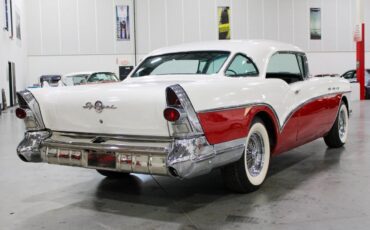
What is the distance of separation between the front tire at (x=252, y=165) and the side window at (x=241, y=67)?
0.57 m

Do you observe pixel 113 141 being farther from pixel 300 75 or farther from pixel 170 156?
pixel 300 75

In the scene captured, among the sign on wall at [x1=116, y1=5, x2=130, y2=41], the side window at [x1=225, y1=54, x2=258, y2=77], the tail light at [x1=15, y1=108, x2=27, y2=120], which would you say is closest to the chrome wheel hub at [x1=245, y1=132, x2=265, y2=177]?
the side window at [x1=225, y1=54, x2=258, y2=77]

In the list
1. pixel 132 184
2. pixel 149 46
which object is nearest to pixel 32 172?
pixel 132 184

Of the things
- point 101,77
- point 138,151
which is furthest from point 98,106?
point 101,77

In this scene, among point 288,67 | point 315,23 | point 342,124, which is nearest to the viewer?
point 288,67

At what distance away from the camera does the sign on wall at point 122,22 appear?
952 inches

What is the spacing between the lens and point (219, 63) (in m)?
4.47

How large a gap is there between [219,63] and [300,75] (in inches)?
51.8

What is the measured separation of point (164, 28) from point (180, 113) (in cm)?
2195

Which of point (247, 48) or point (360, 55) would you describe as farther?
point (360, 55)

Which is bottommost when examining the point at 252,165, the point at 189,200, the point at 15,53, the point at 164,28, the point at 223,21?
the point at 189,200

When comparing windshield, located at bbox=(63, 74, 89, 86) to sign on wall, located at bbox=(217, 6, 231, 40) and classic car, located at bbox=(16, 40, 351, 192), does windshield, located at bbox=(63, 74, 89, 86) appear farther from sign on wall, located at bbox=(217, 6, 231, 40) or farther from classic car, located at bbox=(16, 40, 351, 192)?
classic car, located at bbox=(16, 40, 351, 192)

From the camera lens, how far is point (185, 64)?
470 cm

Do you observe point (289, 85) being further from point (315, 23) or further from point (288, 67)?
point (315, 23)
